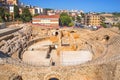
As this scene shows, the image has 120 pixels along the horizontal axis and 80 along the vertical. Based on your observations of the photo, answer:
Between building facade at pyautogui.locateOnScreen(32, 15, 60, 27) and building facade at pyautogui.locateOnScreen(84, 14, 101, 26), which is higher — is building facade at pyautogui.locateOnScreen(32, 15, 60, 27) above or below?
above

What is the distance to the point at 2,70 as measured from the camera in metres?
12.0

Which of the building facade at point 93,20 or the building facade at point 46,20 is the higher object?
the building facade at point 46,20

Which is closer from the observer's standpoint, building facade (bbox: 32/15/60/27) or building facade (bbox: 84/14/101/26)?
building facade (bbox: 32/15/60/27)

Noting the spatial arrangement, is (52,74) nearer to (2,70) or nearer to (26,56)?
(2,70)

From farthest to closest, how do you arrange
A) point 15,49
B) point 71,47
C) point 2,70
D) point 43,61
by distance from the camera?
point 71,47, point 15,49, point 43,61, point 2,70

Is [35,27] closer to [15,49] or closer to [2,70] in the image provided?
[15,49]

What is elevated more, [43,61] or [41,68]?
[41,68]

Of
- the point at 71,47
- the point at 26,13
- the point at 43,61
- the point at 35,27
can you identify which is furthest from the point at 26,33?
the point at 26,13

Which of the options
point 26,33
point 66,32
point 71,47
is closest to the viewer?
point 71,47

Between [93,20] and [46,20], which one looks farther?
[93,20]

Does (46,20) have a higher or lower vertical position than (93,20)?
higher

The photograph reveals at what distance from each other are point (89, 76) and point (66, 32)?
25.4 metres

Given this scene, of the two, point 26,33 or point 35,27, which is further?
point 35,27

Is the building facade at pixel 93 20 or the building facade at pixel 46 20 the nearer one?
the building facade at pixel 46 20
